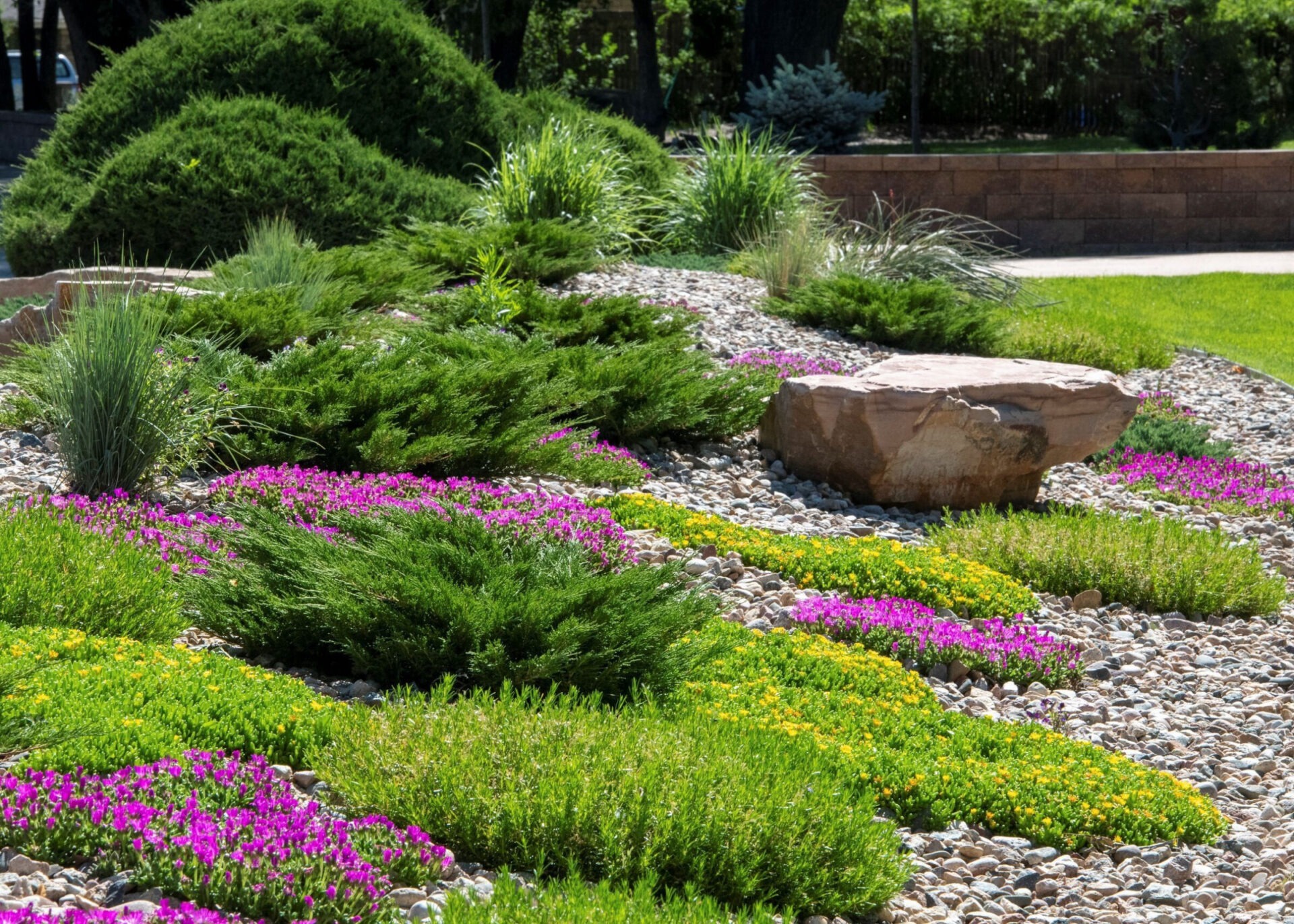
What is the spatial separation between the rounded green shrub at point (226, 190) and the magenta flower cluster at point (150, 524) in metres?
5.50

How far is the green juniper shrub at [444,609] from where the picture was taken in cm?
381

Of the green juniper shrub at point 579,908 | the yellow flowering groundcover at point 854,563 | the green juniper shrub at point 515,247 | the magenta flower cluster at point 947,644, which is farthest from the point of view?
the green juniper shrub at point 515,247

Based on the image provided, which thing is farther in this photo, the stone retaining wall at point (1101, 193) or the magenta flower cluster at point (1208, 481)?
the stone retaining wall at point (1101, 193)

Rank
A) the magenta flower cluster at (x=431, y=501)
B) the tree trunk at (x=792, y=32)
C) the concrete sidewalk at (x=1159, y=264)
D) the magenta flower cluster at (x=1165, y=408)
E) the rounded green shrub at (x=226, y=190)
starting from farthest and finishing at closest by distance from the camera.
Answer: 1. the tree trunk at (x=792, y=32)
2. the concrete sidewalk at (x=1159, y=264)
3. the rounded green shrub at (x=226, y=190)
4. the magenta flower cluster at (x=1165, y=408)
5. the magenta flower cluster at (x=431, y=501)

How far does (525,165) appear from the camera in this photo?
36.6 ft

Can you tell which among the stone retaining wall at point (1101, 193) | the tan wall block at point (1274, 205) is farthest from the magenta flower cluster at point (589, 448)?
the tan wall block at point (1274, 205)

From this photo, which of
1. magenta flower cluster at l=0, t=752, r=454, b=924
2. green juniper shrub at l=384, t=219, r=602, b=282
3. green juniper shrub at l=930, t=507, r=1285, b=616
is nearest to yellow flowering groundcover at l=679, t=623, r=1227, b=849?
magenta flower cluster at l=0, t=752, r=454, b=924

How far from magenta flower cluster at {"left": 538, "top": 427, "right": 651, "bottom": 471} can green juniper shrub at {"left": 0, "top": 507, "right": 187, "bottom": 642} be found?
7.15 feet

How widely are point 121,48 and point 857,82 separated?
1332 centimetres

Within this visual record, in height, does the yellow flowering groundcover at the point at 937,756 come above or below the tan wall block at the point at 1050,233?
below

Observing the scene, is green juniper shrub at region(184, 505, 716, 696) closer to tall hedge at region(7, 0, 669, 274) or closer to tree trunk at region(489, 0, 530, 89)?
tall hedge at region(7, 0, 669, 274)

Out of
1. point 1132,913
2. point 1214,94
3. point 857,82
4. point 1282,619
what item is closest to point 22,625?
point 1132,913

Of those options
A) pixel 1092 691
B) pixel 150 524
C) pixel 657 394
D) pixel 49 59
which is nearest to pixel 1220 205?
pixel 657 394

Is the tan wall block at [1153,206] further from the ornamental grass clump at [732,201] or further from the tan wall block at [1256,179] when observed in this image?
the ornamental grass clump at [732,201]
